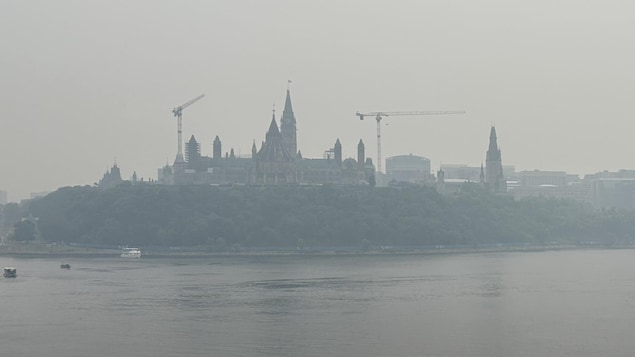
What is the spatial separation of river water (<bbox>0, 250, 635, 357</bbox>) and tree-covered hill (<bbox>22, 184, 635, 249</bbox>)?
1726 centimetres

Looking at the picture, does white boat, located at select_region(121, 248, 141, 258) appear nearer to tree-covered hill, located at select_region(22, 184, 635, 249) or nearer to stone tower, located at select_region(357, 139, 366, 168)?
tree-covered hill, located at select_region(22, 184, 635, 249)

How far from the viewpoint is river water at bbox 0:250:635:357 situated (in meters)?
44.4

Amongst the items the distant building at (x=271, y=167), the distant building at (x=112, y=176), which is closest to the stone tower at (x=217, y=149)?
the distant building at (x=271, y=167)

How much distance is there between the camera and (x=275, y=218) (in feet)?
362

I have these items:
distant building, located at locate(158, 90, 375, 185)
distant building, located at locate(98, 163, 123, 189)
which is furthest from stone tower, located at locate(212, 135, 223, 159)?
distant building, located at locate(98, 163, 123, 189)

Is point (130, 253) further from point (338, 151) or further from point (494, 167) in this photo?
point (494, 167)

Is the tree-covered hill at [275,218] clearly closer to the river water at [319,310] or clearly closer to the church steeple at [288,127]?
the river water at [319,310]

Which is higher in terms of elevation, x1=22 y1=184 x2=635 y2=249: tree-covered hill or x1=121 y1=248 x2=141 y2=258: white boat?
x1=22 y1=184 x2=635 y2=249: tree-covered hill

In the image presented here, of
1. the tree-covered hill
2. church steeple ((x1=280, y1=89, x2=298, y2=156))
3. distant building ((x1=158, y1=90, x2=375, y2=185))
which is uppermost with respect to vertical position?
church steeple ((x1=280, y1=89, x2=298, y2=156))

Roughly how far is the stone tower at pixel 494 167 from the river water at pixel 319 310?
257 ft

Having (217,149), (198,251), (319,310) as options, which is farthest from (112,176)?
(319,310)

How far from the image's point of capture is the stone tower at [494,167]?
6590 inches

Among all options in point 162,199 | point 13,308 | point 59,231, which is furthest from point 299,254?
point 13,308

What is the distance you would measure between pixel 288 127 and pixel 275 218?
138 ft
